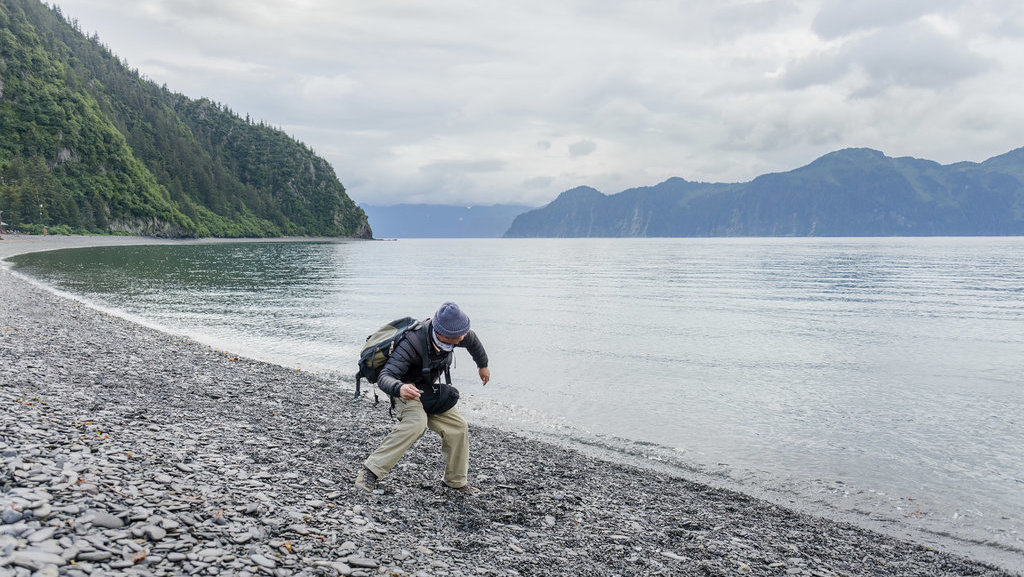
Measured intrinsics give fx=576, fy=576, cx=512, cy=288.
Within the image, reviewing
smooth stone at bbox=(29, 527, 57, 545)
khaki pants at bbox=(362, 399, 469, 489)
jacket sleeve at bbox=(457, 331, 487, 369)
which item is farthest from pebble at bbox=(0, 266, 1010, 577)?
jacket sleeve at bbox=(457, 331, 487, 369)

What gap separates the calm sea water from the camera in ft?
39.2

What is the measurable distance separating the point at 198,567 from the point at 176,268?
239 feet

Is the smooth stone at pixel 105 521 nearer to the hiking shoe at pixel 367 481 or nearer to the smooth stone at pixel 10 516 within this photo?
the smooth stone at pixel 10 516

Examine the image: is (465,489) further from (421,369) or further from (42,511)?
(42,511)

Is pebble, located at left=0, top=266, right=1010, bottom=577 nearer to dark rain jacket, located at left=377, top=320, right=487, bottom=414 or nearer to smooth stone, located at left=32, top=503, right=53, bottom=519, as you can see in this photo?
smooth stone, located at left=32, top=503, right=53, bottom=519

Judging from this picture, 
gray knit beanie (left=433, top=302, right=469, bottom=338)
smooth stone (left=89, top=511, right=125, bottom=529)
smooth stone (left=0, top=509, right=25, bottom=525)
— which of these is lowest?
smooth stone (left=89, top=511, right=125, bottom=529)

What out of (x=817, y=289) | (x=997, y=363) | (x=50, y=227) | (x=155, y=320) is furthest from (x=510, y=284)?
(x=50, y=227)

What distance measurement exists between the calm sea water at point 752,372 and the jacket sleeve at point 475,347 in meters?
6.11

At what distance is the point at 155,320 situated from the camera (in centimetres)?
3039

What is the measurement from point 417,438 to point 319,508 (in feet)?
5.02

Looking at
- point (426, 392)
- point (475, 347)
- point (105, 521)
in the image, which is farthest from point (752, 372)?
point (105, 521)

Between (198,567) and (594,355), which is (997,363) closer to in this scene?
(594,355)

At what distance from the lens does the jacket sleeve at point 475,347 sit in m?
8.38

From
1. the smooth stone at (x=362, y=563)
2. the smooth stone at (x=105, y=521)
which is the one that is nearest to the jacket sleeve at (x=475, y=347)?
the smooth stone at (x=362, y=563)
